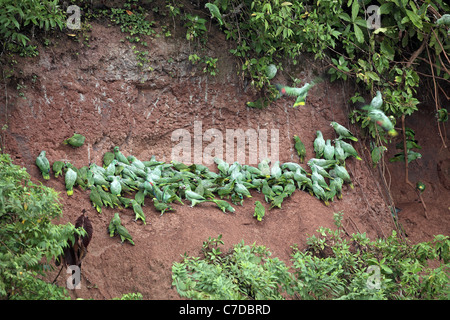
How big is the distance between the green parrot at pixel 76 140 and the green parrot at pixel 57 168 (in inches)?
10.4

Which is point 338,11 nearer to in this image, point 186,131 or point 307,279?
point 186,131

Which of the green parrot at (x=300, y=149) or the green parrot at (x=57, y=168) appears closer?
the green parrot at (x=57, y=168)

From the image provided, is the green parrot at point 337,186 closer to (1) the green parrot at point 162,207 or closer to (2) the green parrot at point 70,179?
(1) the green parrot at point 162,207

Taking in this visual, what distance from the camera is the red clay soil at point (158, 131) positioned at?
3679 mm

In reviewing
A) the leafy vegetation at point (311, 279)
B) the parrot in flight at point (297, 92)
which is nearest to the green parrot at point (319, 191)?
the parrot in flight at point (297, 92)

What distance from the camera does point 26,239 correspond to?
263 centimetres

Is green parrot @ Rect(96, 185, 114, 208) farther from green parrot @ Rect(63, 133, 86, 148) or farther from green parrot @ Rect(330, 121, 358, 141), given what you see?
green parrot @ Rect(330, 121, 358, 141)

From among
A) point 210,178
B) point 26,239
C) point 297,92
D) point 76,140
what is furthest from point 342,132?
point 26,239

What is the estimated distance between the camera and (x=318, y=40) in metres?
4.84

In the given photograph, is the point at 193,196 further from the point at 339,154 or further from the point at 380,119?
the point at 380,119

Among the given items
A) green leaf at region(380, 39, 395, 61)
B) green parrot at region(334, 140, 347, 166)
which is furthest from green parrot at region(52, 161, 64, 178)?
green leaf at region(380, 39, 395, 61)

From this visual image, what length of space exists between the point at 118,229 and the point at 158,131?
4.45ft

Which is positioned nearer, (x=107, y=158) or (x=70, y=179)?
(x=70, y=179)
